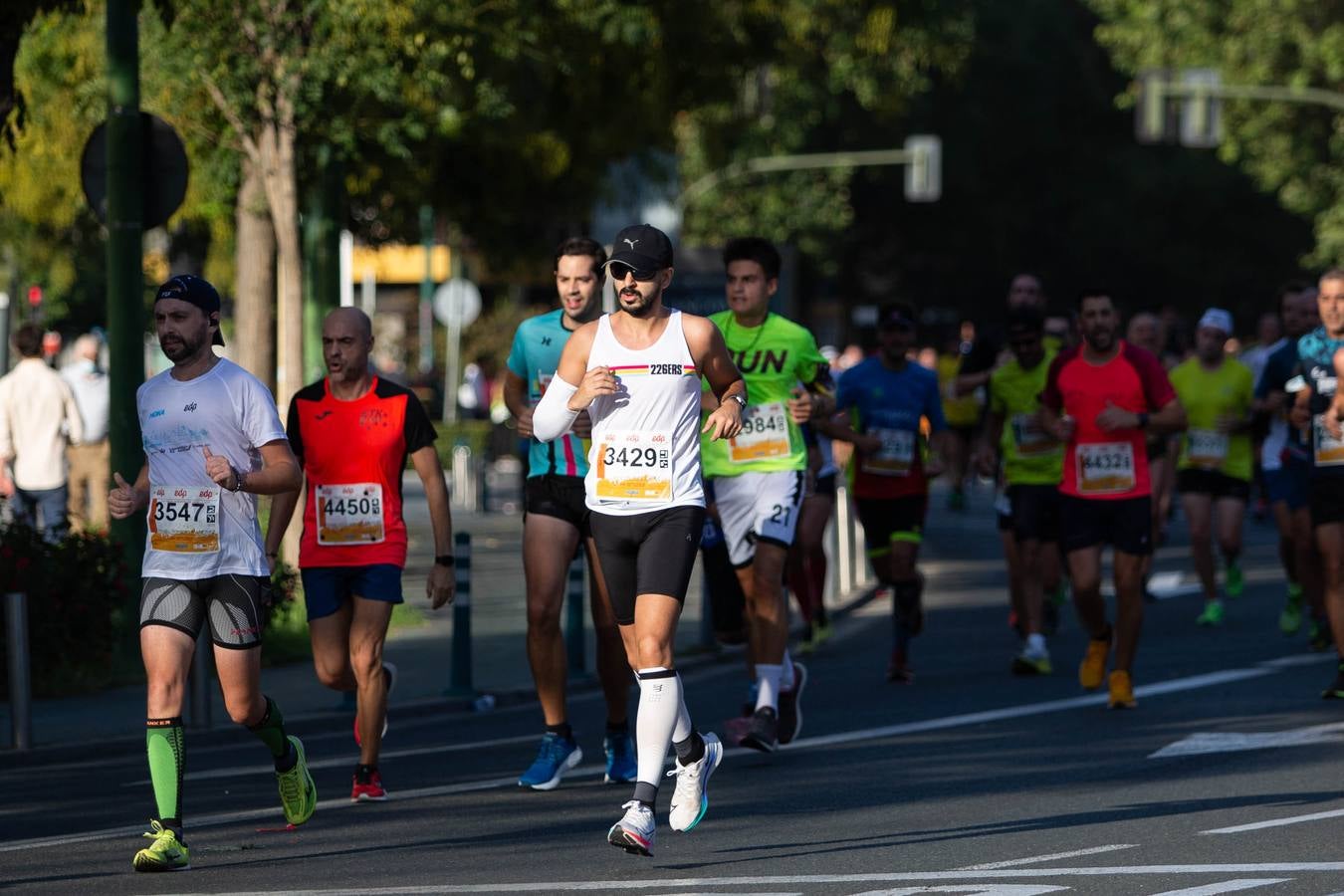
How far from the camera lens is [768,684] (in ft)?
33.6

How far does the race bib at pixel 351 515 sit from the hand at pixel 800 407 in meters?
2.11

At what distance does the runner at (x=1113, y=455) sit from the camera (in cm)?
1199

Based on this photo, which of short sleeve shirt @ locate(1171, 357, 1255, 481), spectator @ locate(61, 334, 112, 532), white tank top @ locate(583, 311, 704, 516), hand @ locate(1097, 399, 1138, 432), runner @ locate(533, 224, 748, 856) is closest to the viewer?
runner @ locate(533, 224, 748, 856)

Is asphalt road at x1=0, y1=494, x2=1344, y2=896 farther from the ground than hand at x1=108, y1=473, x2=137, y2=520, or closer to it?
closer to it

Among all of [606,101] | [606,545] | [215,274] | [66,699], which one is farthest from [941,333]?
[606,545]

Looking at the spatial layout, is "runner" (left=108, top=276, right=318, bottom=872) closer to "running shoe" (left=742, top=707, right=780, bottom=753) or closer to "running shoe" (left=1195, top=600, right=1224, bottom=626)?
"running shoe" (left=742, top=707, right=780, bottom=753)

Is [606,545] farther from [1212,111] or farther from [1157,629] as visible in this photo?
[1212,111]

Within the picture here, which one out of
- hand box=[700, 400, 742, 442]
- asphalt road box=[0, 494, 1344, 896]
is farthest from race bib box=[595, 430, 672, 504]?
asphalt road box=[0, 494, 1344, 896]

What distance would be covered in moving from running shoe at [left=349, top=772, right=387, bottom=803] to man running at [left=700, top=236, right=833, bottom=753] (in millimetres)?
1557

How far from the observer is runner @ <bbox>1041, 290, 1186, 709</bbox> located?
12.0 m

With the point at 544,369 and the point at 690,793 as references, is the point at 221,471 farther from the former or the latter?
the point at 544,369

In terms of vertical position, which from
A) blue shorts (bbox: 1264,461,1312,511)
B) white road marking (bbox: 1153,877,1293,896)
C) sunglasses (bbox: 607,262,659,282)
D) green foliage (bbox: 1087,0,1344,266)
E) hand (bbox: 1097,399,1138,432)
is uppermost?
green foliage (bbox: 1087,0,1344,266)

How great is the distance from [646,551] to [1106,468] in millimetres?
4537

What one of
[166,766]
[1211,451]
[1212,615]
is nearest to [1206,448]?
[1211,451]
